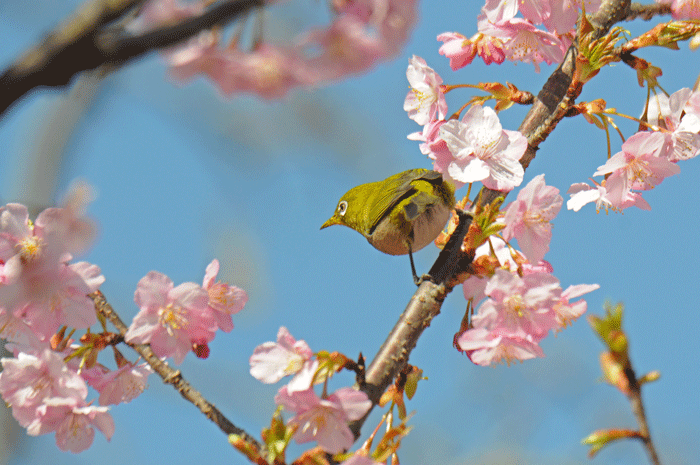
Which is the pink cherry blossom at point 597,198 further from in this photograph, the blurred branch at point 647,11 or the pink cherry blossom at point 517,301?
the blurred branch at point 647,11

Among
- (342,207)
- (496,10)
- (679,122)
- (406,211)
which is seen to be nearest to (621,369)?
(679,122)

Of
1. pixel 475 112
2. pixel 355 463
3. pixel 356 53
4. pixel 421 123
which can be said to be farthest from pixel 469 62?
pixel 355 463

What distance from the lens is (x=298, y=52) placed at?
49.0 inches

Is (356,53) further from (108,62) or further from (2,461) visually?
(2,461)

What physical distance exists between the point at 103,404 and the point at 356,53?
1511 mm

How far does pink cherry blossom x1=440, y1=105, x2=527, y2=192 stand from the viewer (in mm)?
1957

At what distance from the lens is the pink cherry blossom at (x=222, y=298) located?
81.1 inches

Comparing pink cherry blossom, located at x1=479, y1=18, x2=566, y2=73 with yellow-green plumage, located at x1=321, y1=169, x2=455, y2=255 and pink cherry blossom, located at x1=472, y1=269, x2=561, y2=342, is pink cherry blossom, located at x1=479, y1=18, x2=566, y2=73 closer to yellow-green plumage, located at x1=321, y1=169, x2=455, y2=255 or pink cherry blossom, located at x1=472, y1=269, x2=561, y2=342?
yellow-green plumage, located at x1=321, y1=169, x2=455, y2=255

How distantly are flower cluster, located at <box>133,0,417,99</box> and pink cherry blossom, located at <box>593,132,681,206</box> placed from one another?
1.23m

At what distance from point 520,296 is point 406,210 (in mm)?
1240

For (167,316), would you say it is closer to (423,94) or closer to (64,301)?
(64,301)

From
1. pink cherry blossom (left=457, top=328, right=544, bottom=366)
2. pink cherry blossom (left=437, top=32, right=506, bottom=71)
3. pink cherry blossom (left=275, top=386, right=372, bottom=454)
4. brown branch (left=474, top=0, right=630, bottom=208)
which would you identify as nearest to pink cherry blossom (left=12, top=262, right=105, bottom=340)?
pink cherry blossom (left=275, top=386, right=372, bottom=454)

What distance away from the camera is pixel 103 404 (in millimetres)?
1976

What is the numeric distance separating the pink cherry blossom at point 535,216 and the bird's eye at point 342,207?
2.04m
